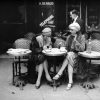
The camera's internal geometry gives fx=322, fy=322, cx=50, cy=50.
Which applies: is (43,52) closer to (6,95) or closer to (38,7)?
(6,95)

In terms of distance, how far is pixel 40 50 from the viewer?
26.3 ft

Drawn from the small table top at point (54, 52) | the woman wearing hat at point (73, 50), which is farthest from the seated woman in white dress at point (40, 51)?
the woman wearing hat at point (73, 50)

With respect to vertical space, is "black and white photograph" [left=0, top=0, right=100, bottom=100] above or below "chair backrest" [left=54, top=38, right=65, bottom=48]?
below

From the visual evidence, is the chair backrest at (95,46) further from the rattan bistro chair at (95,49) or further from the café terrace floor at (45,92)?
the café terrace floor at (45,92)

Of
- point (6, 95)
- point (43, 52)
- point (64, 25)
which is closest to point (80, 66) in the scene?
point (43, 52)

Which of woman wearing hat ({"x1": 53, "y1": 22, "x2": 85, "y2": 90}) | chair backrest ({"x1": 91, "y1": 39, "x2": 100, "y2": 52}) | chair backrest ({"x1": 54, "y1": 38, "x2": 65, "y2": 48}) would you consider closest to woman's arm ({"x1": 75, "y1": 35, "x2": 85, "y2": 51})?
woman wearing hat ({"x1": 53, "y1": 22, "x2": 85, "y2": 90})

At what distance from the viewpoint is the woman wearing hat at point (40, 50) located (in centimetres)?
792

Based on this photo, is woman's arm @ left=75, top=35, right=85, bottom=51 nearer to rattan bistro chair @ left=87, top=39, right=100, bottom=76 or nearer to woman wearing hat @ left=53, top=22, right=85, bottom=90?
woman wearing hat @ left=53, top=22, right=85, bottom=90

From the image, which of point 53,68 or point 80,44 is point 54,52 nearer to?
point 80,44

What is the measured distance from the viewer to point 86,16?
12406 mm

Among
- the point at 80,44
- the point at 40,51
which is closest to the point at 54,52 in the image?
the point at 40,51

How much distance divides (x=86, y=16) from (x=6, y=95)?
241 inches

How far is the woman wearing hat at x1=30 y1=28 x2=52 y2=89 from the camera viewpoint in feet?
26.0

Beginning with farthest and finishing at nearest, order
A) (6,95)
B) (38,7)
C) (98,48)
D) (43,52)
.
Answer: (38,7), (98,48), (43,52), (6,95)
